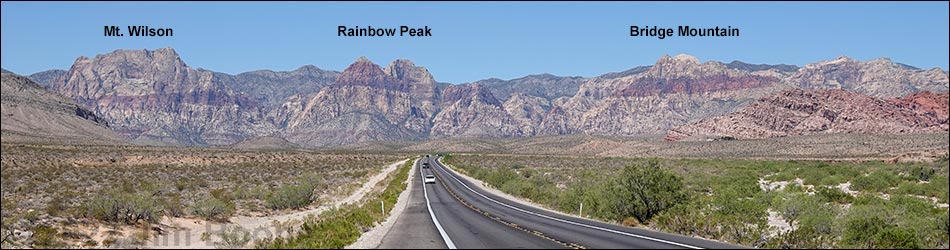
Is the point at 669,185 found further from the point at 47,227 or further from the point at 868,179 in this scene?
the point at 868,179

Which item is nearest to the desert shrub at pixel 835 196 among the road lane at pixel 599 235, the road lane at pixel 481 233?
the road lane at pixel 599 235

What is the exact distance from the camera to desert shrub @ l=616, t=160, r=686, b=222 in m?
25.6

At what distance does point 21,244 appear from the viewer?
1778 centimetres

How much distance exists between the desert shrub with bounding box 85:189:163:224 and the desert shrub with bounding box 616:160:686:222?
19.4 metres

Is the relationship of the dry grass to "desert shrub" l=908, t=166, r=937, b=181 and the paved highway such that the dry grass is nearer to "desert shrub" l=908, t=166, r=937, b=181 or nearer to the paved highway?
the paved highway

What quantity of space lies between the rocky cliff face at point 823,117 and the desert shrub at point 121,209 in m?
139

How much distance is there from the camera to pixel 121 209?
2278 centimetres

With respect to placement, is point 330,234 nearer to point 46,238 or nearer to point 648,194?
point 46,238

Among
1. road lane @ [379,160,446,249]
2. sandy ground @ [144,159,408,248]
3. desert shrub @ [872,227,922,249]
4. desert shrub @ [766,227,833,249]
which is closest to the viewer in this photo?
desert shrub @ [872,227,922,249]

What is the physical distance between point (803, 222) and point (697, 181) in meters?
25.7

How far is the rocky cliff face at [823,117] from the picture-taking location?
13525cm

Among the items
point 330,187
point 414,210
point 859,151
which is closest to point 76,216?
point 414,210

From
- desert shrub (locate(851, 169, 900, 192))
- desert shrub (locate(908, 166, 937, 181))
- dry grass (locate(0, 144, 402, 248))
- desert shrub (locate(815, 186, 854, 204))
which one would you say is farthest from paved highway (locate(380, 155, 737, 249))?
desert shrub (locate(908, 166, 937, 181))

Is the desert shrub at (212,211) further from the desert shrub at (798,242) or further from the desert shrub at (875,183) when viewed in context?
the desert shrub at (875,183)
